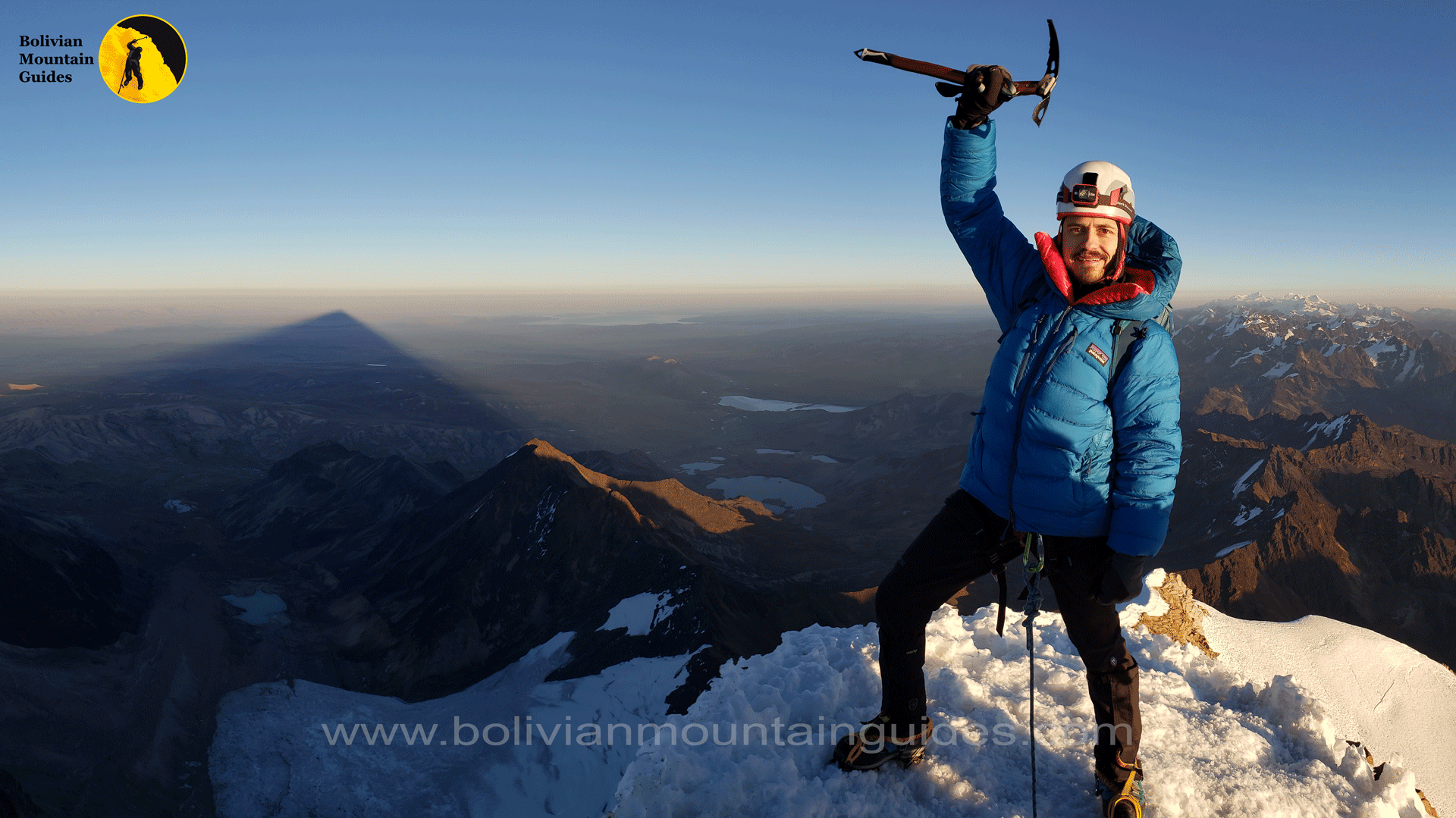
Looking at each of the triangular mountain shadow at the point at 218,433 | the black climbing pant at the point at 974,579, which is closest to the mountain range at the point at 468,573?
the triangular mountain shadow at the point at 218,433

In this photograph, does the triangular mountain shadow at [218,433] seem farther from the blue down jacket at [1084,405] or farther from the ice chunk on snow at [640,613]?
the blue down jacket at [1084,405]

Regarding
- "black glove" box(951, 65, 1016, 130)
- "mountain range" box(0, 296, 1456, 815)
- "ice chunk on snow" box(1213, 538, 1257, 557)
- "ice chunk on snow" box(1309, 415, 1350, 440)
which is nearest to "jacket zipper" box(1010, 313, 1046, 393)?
"black glove" box(951, 65, 1016, 130)

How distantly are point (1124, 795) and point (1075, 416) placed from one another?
274cm

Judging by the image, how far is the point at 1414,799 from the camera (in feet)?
15.1

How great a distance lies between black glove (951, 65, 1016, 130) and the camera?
3949 millimetres

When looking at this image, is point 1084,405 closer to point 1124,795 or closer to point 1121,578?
point 1121,578

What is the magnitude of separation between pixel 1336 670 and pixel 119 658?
239ft

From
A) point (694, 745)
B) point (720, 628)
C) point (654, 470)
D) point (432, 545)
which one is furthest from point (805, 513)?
point (694, 745)

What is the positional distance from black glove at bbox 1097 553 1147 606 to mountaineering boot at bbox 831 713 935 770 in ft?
6.44

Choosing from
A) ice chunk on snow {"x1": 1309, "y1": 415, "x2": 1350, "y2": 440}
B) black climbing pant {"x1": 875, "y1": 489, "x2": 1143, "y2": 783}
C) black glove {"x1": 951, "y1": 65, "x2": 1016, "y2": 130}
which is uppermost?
black glove {"x1": 951, "y1": 65, "x2": 1016, "y2": 130}

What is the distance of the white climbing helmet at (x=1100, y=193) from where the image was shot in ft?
12.8

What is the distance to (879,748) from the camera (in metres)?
4.98

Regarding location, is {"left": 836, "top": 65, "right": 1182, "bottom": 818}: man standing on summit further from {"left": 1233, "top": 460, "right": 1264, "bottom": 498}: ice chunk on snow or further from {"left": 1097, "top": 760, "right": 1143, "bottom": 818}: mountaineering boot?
{"left": 1233, "top": 460, "right": 1264, "bottom": 498}: ice chunk on snow

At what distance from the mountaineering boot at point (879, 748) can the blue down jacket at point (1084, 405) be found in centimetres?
216
